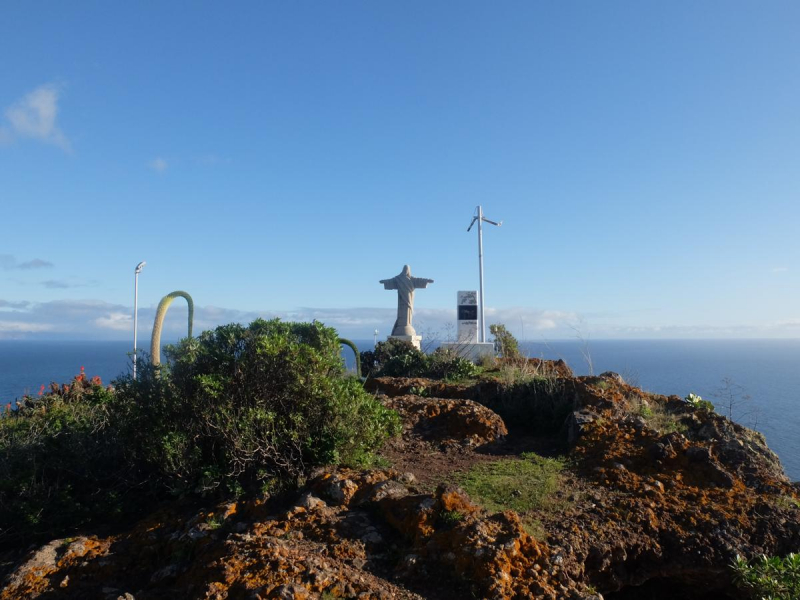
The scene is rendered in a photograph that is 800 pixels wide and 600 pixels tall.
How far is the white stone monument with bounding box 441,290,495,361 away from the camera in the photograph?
1741 cm

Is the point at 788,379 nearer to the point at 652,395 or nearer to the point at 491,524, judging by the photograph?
the point at 652,395

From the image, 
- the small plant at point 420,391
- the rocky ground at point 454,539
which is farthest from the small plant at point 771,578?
the small plant at point 420,391

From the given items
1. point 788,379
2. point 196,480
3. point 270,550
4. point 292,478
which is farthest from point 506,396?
point 788,379

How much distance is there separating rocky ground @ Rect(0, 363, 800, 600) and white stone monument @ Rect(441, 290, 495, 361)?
10674 millimetres

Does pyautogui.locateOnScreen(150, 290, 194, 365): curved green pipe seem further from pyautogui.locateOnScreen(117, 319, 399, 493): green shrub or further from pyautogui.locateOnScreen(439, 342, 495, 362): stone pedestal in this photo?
pyautogui.locateOnScreen(439, 342, 495, 362): stone pedestal

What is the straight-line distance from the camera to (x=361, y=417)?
20.0 feet

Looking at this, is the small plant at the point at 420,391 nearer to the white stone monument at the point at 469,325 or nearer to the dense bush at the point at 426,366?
the dense bush at the point at 426,366

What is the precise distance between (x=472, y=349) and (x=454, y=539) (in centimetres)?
1309

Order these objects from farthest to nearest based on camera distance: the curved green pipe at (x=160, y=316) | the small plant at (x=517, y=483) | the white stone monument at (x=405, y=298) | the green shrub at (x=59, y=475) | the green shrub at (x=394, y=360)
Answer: the white stone monument at (x=405, y=298), the green shrub at (x=394, y=360), the curved green pipe at (x=160, y=316), the green shrub at (x=59, y=475), the small plant at (x=517, y=483)

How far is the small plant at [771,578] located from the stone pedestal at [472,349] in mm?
11601

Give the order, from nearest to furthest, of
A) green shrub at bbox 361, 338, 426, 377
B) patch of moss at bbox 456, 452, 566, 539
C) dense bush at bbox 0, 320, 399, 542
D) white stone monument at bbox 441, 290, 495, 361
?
patch of moss at bbox 456, 452, 566, 539
dense bush at bbox 0, 320, 399, 542
green shrub at bbox 361, 338, 426, 377
white stone monument at bbox 441, 290, 495, 361

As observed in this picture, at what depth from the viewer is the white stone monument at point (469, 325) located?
17406 mm

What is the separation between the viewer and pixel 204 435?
583 cm

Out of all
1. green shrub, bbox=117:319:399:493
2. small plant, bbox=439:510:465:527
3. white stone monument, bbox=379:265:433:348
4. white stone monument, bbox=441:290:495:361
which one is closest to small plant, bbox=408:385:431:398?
green shrub, bbox=117:319:399:493
